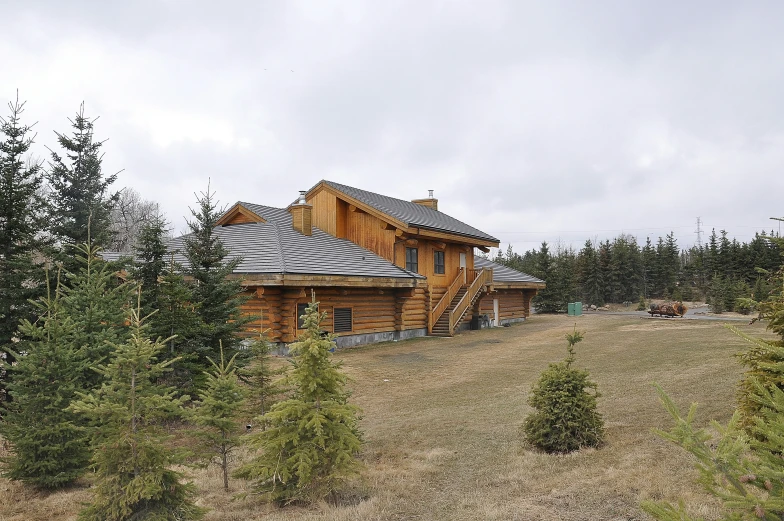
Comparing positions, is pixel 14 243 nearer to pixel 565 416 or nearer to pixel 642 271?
pixel 565 416

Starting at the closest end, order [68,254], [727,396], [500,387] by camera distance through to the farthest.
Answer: [727,396]
[68,254]
[500,387]

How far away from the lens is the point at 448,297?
89.3 feet

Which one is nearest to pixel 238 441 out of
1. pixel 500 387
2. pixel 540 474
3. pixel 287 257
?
pixel 540 474

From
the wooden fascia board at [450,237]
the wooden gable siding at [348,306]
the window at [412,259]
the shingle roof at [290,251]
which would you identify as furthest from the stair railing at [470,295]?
the shingle roof at [290,251]

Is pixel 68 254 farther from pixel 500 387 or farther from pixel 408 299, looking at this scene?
pixel 408 299

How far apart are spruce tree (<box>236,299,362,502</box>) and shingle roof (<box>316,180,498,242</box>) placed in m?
18.2

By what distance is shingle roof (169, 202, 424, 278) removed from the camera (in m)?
19.0

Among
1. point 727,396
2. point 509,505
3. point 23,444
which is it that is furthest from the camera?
point 727,396

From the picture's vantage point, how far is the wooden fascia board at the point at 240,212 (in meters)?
25.0

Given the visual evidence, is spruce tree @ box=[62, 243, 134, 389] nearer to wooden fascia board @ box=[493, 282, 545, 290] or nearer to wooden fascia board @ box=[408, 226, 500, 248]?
wooden fascia board @ box=[408, 226, 500, 248]

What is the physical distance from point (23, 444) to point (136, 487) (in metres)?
2.73

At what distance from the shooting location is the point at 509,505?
5.69m

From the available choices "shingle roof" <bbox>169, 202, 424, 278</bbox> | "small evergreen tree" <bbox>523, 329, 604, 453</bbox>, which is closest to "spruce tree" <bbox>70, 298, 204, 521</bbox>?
"small evergreen tree" <bbox>523, 329, 604, 453</bbox>

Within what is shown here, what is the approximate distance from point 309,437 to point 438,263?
22.1 m
